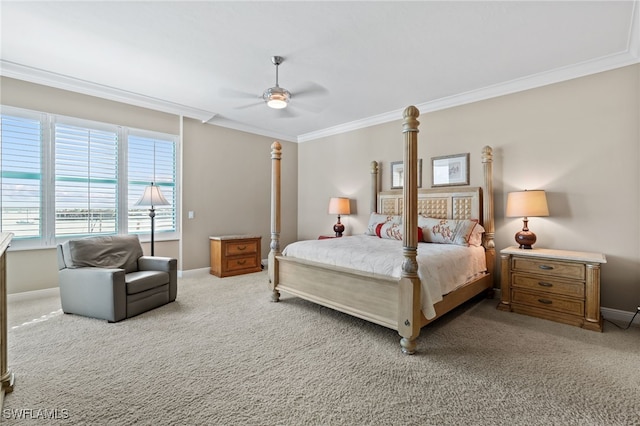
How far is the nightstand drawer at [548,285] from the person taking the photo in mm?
2862

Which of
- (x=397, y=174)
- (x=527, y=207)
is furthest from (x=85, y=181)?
(x=527, y=207)

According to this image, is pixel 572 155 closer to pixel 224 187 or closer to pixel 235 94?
pixel 235 94

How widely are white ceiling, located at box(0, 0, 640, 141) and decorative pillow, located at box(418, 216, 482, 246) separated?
1.75 metres

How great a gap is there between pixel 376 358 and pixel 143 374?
1.68 metres

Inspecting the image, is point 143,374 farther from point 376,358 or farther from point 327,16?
point 327,16

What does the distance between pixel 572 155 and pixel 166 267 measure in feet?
16.1

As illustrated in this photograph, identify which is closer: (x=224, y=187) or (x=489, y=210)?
(x=489, y=210)

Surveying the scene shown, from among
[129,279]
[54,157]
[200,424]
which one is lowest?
[200,424]

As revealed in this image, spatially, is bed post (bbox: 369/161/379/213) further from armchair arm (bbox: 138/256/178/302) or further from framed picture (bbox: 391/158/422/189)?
armchair arm (bbox: 138/256/178/302)

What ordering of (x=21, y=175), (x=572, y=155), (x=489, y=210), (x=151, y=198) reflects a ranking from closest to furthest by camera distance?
(x=572, y=155)
(x=21, y=175)
(x=489, y=210)
(x=151, y=198)

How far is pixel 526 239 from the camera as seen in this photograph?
332cm

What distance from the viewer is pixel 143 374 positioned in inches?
79.7

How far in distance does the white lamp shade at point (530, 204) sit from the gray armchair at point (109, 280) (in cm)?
410

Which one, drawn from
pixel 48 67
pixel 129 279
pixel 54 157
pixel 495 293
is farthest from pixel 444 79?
pixel 54 157
